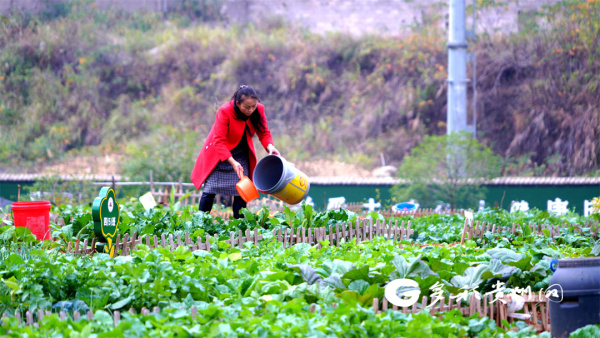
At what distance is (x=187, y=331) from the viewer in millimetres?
1913

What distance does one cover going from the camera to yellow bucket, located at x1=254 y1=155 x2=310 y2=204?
4438 mm

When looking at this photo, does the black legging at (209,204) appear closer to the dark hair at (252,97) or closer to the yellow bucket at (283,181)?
the yellow bucket at (283,181)

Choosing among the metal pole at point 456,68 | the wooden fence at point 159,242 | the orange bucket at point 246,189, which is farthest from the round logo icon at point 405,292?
the metal pole at point 456,68

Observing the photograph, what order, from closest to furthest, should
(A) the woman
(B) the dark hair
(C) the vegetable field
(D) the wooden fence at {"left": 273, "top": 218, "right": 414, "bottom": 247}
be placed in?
(C) the vegetable field
(D) the wooden fence at {"left": 273, "top": 218, "right": 414, "bottom": 247}
(B) the dark hair
(A) the woman

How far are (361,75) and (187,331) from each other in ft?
58.6

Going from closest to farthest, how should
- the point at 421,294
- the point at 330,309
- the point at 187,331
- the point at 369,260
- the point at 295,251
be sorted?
the point at 187,331 < the point at 330,309 < the point at 421,294 < the point at 369,260 < the point at 295,251

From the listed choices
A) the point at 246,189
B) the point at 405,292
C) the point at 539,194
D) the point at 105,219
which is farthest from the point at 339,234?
the point at 539,194

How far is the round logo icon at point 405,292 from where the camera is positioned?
2323 mm

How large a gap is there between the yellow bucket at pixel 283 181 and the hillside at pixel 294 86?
1076 centimetres

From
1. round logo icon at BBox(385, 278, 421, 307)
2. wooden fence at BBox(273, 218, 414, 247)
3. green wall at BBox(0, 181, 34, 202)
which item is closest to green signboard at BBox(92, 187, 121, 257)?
wooden fence at BBox(273, 218, 414, 247)

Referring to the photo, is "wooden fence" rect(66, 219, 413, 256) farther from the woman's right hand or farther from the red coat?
the red coat

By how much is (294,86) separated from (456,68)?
23.4 feet

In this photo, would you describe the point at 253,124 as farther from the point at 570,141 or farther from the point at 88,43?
the point at 88,43

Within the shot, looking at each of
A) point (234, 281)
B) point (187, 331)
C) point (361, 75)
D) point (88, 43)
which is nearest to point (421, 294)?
point (234, 281)
